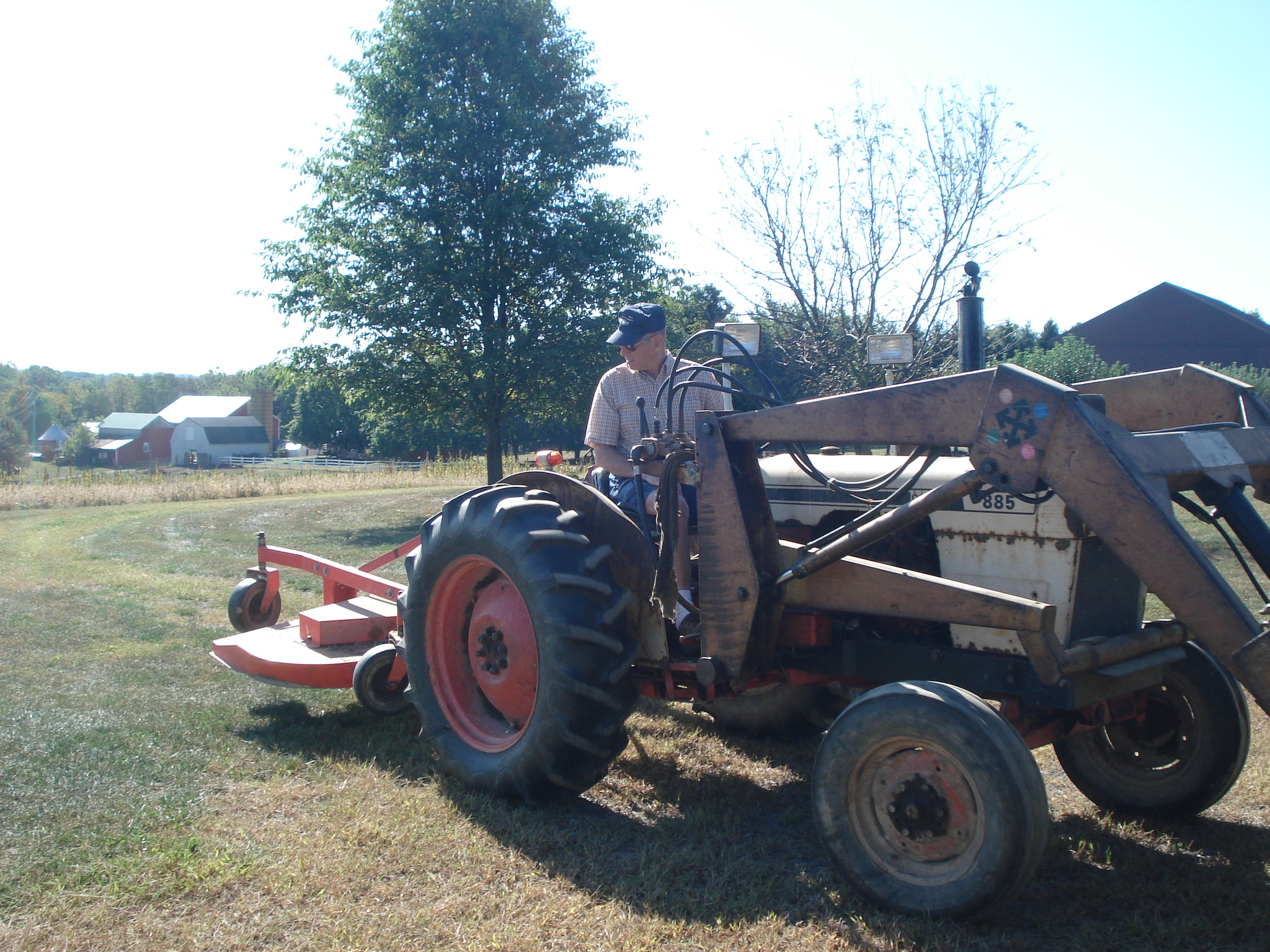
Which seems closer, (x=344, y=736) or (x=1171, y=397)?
(x=1171, y=397)

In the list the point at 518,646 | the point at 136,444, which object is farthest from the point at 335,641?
the point at 136,444

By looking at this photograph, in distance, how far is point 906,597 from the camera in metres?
3.34

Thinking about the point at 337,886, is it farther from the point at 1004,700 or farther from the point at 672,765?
the point at 1004,700

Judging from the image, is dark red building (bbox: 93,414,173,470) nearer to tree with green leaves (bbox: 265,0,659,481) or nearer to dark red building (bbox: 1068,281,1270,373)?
tree with green leaves (bbox: 265,0,659,481)

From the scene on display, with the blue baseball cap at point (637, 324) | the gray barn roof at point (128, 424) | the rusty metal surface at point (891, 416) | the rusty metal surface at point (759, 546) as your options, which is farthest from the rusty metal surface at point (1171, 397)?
the gray barn roof at point (128, 424)

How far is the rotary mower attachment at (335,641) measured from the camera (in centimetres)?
500

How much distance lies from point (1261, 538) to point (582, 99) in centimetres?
1740

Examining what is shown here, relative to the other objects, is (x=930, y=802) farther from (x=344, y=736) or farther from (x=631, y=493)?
(x=344, y=736)

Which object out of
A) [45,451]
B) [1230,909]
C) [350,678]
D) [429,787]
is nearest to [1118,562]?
[1230,909]

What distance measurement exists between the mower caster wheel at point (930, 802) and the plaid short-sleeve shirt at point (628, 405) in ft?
5.90

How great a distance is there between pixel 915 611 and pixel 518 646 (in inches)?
65.4

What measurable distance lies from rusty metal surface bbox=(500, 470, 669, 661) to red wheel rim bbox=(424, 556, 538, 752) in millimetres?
423

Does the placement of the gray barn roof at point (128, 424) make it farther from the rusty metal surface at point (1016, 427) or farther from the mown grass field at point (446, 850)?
the rusty metal surface at point (1016, 427)

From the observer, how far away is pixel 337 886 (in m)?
3.26
